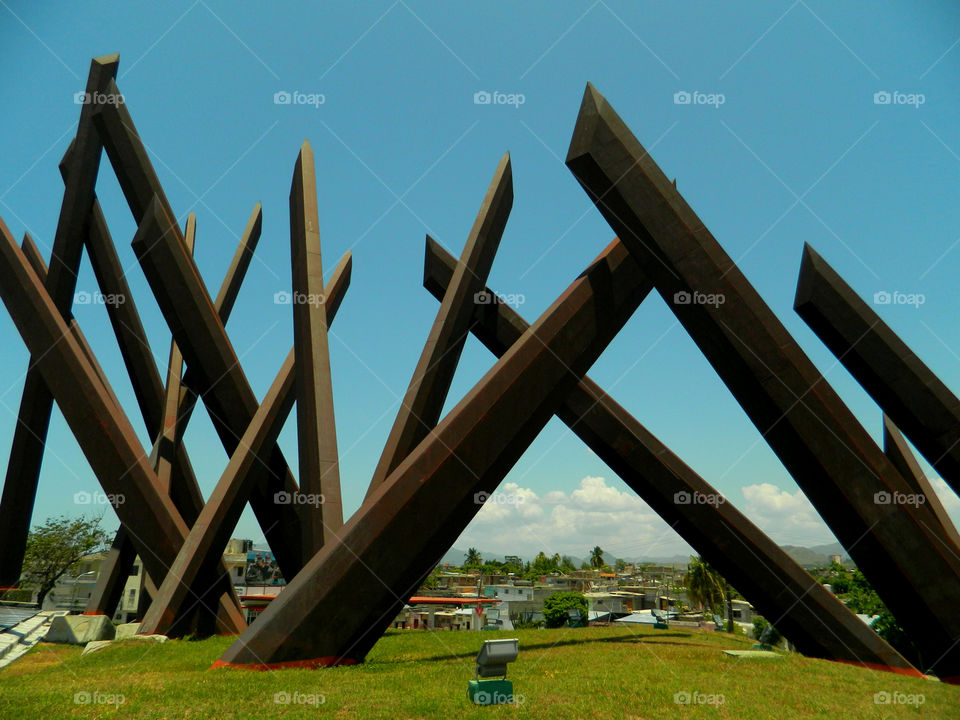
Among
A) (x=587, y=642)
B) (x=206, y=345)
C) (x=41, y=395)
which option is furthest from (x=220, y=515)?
(x=587, y=642)

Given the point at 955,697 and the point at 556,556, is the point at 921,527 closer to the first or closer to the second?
the point at 955,697

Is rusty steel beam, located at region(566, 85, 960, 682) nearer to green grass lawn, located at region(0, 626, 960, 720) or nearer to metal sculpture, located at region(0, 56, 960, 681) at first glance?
A: metal sculpture, located at region(0, 56, 960, 681)

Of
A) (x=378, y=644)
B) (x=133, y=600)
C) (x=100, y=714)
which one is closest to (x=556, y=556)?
(x=133, y=600)

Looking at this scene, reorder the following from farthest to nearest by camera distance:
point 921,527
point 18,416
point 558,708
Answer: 1. point 18,416
2. point 921,527
3. point 558,708

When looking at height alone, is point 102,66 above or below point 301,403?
above

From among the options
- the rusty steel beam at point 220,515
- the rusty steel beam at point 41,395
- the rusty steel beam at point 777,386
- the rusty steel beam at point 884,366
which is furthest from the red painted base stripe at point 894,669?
the rusty steel beam at point 41,395

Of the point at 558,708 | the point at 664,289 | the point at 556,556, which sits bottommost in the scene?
the point at 556,556

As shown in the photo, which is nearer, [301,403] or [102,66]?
[301,403]

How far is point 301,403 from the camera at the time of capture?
12.8 m

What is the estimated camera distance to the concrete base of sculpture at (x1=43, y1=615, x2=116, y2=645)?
38.8 ft

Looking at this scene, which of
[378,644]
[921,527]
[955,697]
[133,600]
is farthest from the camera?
[133,600]

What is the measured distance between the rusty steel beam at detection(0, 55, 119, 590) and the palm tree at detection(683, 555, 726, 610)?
1890 inches

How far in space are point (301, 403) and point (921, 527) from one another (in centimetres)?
1097

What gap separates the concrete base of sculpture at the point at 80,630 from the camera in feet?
38.8
